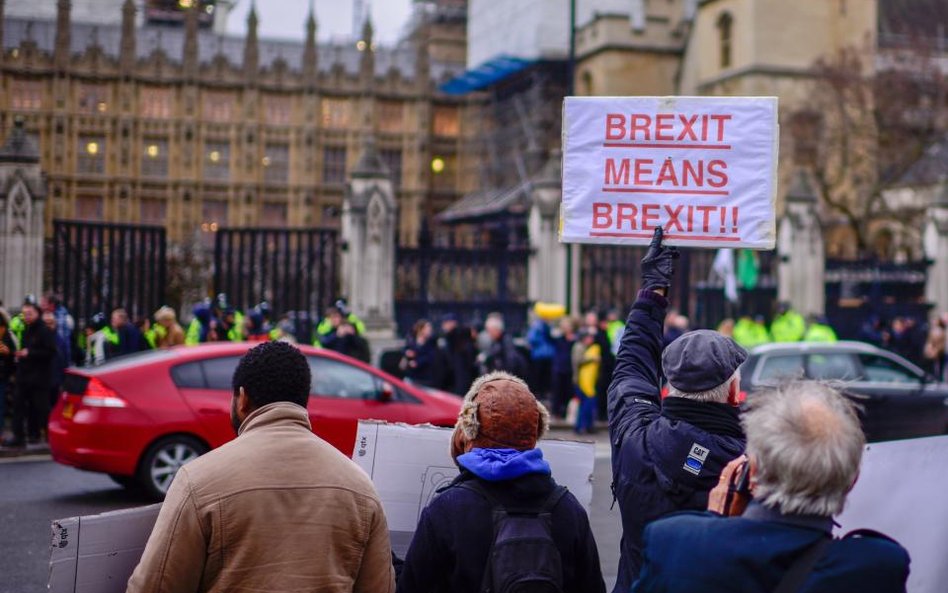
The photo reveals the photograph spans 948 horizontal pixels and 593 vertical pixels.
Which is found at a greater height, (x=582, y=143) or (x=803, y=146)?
Result: (x=803, y=146)

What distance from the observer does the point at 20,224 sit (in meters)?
17.5

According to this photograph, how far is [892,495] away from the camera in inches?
145

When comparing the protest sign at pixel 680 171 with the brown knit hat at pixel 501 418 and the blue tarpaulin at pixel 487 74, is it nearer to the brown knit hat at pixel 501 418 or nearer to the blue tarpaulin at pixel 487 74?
the brown knit hat at pixel 501 418

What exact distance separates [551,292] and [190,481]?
1979 centimetres

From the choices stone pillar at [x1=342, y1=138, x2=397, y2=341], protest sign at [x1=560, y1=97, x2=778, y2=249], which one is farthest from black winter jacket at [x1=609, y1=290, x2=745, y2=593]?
stone pillar at [x1=342, y1=138, x2=397, y2=341]

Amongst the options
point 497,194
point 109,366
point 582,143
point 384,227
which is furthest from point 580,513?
point 497,194

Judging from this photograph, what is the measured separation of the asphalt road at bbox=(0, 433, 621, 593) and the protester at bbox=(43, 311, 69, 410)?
37.4 inches

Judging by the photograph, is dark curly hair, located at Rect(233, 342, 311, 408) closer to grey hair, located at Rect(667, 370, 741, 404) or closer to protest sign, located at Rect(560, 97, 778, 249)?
grey hair, located at Rect(667, 370, 741, 404)

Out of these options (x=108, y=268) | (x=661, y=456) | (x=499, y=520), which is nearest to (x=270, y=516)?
(x=499, y=520)

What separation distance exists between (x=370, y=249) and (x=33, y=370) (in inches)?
358

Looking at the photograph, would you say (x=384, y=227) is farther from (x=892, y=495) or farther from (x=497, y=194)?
(x=497, y=194)

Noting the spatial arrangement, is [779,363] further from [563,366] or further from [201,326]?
[201,326]

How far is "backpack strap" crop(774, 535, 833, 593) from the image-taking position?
8.00 feet

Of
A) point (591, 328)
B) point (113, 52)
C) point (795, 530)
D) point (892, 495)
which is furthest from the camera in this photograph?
point (113, 52)
